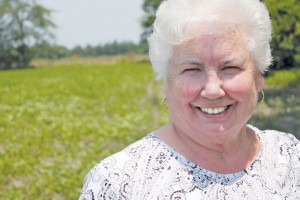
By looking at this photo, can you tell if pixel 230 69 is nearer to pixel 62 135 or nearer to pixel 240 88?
pixel 240 88

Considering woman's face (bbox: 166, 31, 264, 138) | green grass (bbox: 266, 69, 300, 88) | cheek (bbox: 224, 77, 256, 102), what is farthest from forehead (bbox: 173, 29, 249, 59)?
green grass (bbox: 266, 69, 300, 88)

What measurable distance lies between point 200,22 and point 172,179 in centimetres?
61

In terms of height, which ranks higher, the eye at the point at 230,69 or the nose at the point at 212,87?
the eye at the point at 230,69

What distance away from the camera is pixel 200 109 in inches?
74.1

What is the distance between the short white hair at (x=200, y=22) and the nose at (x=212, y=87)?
17 centimetres

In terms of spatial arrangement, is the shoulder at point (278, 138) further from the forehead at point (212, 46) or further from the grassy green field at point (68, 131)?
the grassy green field at point (68, 131)

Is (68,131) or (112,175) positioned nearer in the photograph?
(112,175)

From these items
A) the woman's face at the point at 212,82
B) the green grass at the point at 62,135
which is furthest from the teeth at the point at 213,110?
the green grass at the point at 62,135

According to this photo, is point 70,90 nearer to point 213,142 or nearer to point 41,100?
point 41,100

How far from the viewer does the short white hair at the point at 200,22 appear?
1.82 metres

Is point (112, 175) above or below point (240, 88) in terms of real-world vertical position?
below

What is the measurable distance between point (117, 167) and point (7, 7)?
6891cm

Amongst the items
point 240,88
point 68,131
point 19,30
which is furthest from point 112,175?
point 19,30

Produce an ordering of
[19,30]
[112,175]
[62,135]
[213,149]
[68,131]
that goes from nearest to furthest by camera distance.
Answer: [112,175], [213,149], [62,135], [68,131], [19,30]
